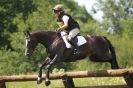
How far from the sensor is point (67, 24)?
45.6ft

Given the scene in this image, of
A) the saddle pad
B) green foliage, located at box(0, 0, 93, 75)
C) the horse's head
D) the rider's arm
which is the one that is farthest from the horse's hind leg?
green foliage, located at box(0, 0, 93, 75)

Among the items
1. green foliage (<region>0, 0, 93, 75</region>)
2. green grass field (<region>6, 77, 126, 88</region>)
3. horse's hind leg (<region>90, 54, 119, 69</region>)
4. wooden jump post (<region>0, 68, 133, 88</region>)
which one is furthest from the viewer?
green foliage (<region>0, 0, 93, 75</region>)

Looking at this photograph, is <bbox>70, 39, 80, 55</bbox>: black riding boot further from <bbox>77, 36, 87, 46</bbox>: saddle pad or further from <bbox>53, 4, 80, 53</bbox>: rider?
<bbox>77, 36, 87, 46</bbox>: saddle pad

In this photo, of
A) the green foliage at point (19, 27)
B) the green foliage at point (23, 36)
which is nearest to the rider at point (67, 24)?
the green foliage at point (23, 36)

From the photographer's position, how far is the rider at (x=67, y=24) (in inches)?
547

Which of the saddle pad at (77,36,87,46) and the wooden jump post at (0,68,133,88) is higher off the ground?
the saddle pad at (77,36,87,46)

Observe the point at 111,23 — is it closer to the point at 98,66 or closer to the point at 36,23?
the point at 36,23

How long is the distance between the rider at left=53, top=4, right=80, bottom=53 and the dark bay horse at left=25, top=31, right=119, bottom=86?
0.24m

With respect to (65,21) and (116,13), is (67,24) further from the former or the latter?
(116,13)

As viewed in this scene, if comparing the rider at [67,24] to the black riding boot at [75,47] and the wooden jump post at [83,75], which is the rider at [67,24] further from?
the wooden jump post at [83,75]

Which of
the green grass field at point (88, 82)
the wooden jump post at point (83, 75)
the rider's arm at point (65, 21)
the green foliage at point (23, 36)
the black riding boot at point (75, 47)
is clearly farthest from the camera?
the green foliage at point (23, 36)

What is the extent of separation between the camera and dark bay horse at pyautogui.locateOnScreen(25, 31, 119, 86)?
13.9 meters

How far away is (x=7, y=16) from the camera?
62062 millimetres

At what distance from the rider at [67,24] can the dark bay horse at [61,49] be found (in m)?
0.24
